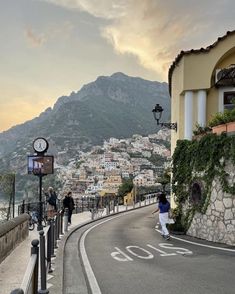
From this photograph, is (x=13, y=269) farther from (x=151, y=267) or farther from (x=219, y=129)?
(x=219, y=129)

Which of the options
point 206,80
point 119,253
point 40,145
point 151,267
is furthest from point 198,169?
point 206,80

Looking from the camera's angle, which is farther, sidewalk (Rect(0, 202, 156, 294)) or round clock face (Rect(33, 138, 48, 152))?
round clock face (Rect(33, 138, 48, 152))

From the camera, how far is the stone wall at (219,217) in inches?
533

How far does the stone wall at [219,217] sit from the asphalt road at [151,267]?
1099 millimetres

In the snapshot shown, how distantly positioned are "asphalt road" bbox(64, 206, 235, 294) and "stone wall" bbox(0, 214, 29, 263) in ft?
5.23

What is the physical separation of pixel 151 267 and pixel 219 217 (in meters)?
4.85

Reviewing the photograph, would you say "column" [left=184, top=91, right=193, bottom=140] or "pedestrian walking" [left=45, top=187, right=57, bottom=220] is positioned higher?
"column" [left=184, top=91, right=193, bottom=140]

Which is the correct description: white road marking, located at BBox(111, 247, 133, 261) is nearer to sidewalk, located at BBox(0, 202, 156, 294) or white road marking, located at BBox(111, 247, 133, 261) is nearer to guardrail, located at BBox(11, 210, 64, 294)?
sidewalk, located at BBox(0, 202, 156, 294)

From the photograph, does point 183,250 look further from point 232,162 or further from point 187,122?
point 187,122

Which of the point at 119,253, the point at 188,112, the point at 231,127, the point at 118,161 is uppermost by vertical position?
the point at 118,161

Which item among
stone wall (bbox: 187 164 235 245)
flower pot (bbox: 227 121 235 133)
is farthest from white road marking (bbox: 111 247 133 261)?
flower pot (bbox: 227 121 235 133)

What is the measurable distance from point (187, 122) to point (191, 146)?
4.98 m

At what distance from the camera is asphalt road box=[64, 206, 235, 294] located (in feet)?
26.2

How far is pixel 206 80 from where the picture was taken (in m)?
20.8
